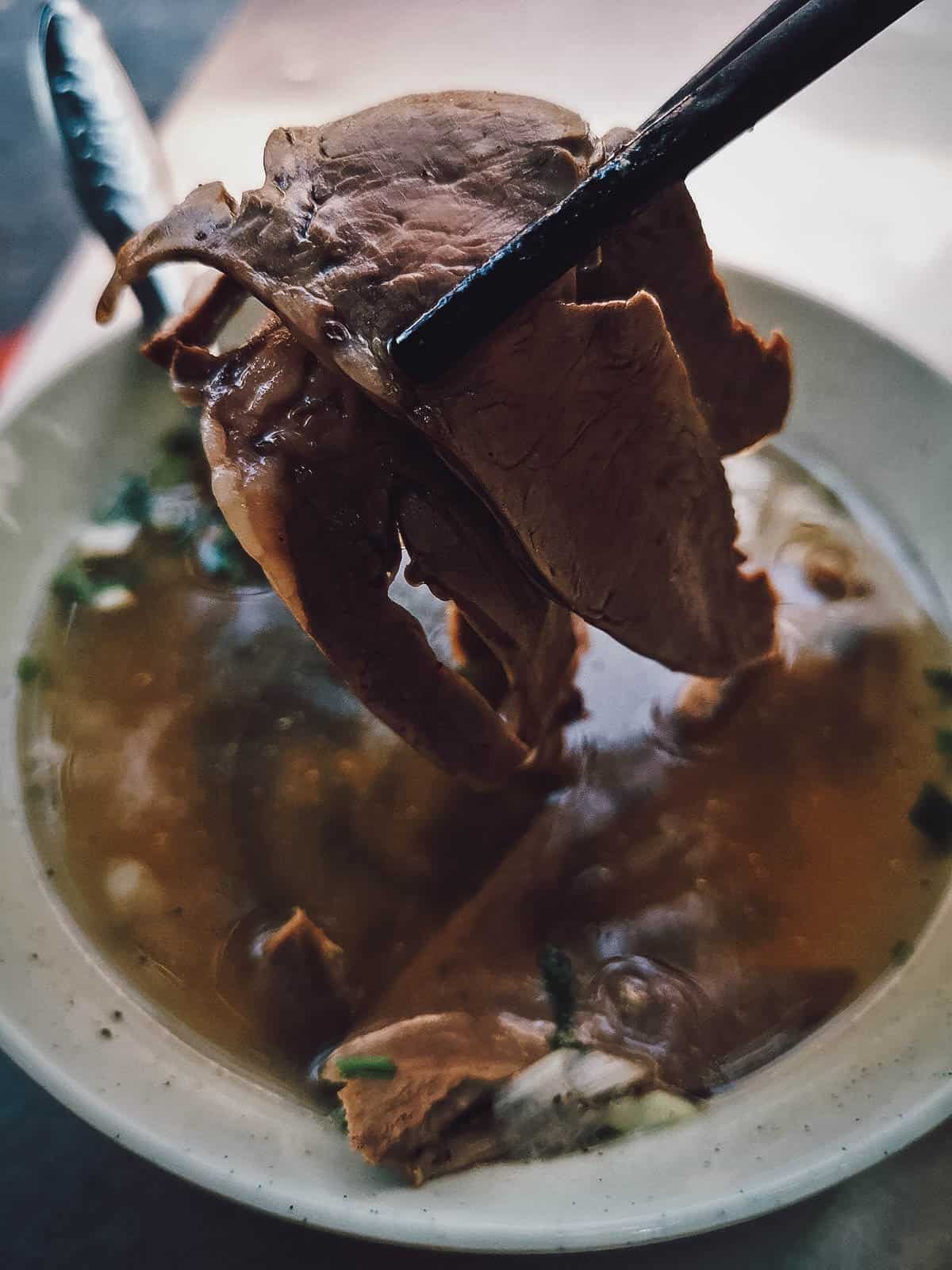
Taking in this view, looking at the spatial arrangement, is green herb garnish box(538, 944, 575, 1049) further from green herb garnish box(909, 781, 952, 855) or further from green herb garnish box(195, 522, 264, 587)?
green herb garnish box(195, 522, 264, 587)

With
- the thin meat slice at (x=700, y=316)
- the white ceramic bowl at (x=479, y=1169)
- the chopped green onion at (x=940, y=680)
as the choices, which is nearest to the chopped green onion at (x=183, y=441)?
the white ceramic bowl at (x=479, y=1169)

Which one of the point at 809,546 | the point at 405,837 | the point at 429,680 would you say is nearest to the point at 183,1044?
the point at 405,837

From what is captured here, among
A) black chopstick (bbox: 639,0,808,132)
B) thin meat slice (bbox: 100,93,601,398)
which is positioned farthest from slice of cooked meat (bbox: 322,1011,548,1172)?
black chopstick (bbox: 639,0,808,132)

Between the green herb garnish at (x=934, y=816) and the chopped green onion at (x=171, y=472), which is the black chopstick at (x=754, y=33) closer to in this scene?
the green herb garnish at (x=934, y=816)

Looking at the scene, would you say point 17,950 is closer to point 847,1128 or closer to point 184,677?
point 184,677

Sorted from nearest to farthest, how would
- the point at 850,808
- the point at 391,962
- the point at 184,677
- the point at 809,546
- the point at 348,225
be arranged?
the point at 348,225
the point at 391,962
the point at 850,808
the point at 184,677
the point at 809,546

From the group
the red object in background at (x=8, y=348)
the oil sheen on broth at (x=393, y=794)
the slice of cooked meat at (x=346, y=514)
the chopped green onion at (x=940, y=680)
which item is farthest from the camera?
the red object in background at (x=8, y=348)

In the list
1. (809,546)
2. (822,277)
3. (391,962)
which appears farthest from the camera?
(822,277)

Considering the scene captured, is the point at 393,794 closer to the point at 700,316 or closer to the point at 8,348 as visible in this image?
the point at 700,316
